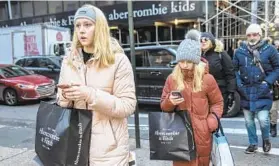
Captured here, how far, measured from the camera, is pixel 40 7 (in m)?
25.9

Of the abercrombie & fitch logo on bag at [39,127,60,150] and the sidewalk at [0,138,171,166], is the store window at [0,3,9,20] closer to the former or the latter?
the sidewalk at [0,138,171,166]

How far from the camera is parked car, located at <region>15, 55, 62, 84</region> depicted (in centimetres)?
1354

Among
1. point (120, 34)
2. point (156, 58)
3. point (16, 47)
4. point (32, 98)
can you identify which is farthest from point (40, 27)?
point (156, 58)

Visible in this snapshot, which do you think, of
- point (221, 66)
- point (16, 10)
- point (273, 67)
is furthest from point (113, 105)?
point (16, 10)

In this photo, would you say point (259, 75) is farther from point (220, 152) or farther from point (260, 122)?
point (220, 152)

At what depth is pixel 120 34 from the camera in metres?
21.3

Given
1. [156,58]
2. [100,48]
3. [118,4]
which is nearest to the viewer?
[100,48]

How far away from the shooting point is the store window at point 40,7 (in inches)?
1006

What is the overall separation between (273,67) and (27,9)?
24.9 m

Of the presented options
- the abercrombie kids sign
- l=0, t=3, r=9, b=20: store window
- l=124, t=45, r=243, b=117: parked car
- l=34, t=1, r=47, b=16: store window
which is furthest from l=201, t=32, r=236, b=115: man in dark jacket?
l=0, t=3, r=9, b=20: store window

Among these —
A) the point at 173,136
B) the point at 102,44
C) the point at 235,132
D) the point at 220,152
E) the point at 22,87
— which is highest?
the point at 102,44

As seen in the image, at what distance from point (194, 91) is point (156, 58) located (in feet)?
20.0

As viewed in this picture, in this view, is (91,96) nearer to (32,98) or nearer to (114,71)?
(114,71)

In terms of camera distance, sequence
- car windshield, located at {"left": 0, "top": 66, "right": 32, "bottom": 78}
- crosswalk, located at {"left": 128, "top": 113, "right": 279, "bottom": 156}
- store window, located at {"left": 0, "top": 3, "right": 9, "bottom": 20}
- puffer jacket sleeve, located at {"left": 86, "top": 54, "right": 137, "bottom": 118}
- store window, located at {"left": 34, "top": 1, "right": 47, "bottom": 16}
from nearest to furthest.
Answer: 1. puffer jacket sleeve, located at {"left": 86, "top": 54, "right": 137, "bottom": 118}
2. crosswalk, located at {"left": 128, "top": 113, "right": 279, "bottom": 156}
3. car windshield, located at {"left": 0, "top": 66, "right": 32, "bottom": 78}
4. store window, located at {"left": 34, "top": 1, "right": 47, "bottom": 16}
5. store window, located at {"left": 0, "top": 3, "right": 9, "bottom": 20}
